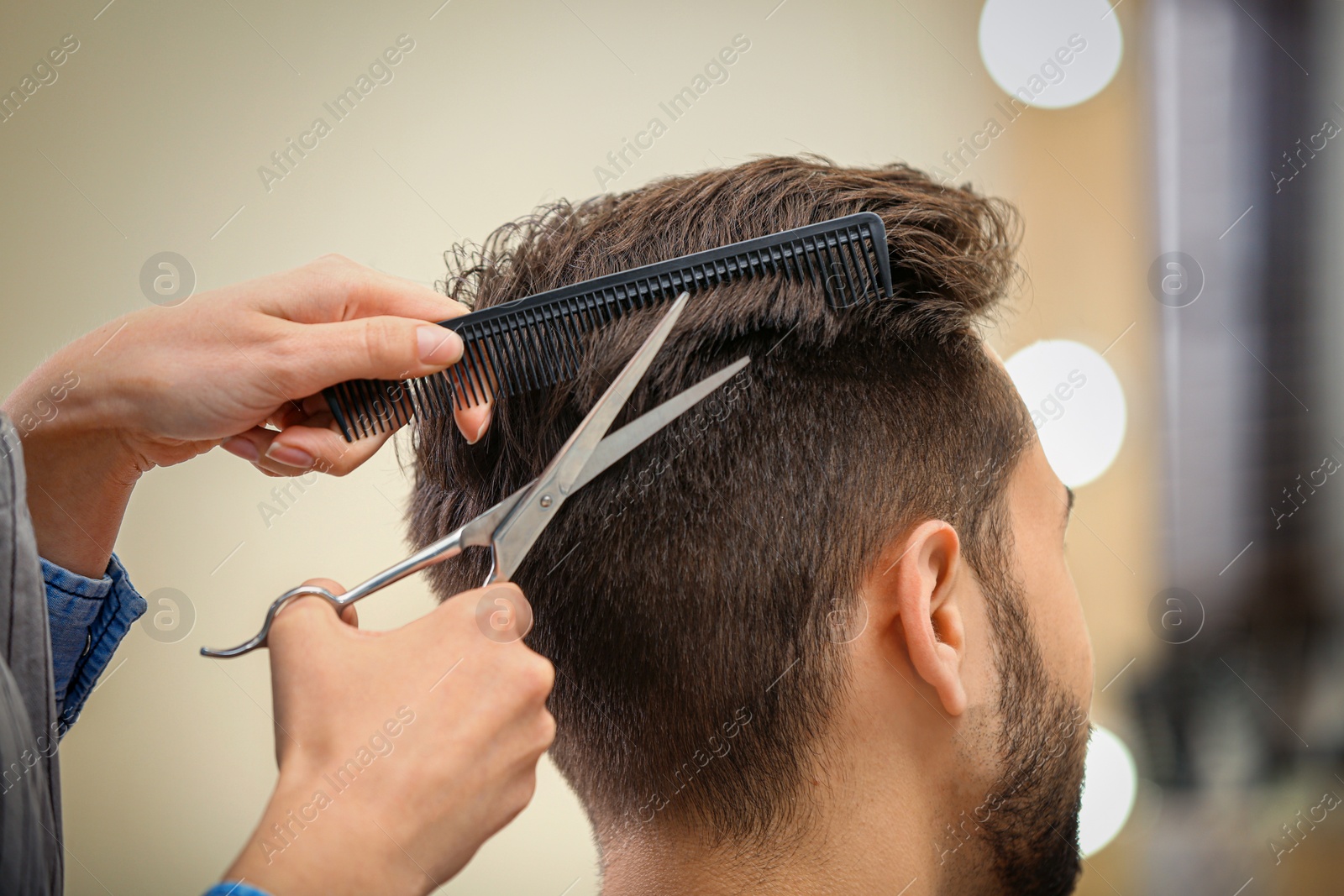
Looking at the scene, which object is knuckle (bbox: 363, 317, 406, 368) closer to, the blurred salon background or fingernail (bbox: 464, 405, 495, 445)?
fingernail (bbox: 464, 405, 495, 445)

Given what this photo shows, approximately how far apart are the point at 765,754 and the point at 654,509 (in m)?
0.24

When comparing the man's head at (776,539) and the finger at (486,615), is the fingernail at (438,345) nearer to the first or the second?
the man's head at (776,539)

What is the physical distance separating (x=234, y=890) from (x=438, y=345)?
391mm

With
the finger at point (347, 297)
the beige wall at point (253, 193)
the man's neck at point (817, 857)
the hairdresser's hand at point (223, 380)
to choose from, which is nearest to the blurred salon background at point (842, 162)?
the beige wall at point (253, 193)

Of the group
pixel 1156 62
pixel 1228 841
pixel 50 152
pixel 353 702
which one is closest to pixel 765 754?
pixel 353 702

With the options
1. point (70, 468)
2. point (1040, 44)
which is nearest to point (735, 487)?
point (70, 468)

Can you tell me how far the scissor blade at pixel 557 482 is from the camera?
65 cm

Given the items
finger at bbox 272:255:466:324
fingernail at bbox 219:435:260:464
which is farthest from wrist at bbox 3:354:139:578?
finger at bbox 272:255:466:324

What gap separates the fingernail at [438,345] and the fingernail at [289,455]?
0.15 m

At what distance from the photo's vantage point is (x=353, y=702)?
53 cm

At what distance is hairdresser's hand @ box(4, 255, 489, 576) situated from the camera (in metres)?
0.66

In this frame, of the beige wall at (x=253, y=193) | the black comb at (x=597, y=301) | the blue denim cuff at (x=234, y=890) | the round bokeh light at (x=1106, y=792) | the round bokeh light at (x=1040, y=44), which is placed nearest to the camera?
the blue denim cuff at (x=234, y=890)

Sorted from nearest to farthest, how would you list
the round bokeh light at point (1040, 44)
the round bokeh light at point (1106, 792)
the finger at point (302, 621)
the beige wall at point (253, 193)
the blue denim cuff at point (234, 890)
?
the blue denim cuff at point (234, 890) → the finger at point (302, 621) → the beige wall at point (253, 193) → the round bokeh light at point (1040, 44) → the round bokeh light at point (1106, 792)

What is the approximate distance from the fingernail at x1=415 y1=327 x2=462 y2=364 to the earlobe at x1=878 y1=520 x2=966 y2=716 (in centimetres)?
42
